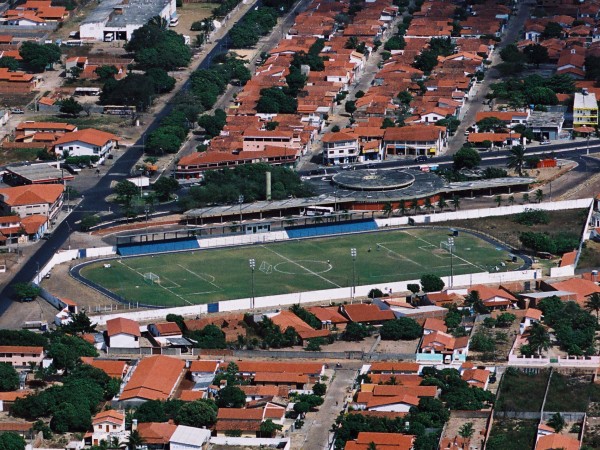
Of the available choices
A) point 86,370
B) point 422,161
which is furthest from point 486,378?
point 422,161

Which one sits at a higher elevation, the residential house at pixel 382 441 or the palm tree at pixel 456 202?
the residential house at pixel 382 441

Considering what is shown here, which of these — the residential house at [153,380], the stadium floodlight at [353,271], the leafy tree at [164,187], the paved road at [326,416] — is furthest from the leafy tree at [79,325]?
the leafy tree at [164,187]

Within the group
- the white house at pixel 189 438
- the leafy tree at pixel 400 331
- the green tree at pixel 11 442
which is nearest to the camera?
the green tree at pixel 11 442

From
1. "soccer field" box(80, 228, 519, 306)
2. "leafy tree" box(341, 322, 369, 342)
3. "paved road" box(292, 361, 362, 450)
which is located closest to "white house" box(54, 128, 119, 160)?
→ "soccer field" box(80, 228, 519, 306)

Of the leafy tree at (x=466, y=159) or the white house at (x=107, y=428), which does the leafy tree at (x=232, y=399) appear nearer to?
the white house at (x=107, y=428)

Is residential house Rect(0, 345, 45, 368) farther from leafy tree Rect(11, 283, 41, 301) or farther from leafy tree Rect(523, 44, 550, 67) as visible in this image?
leafy tree Rect(523, 44, 550, 67)

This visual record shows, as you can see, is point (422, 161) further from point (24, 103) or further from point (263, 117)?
point (24, 103)

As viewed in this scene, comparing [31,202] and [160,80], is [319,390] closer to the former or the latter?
[31,202]
